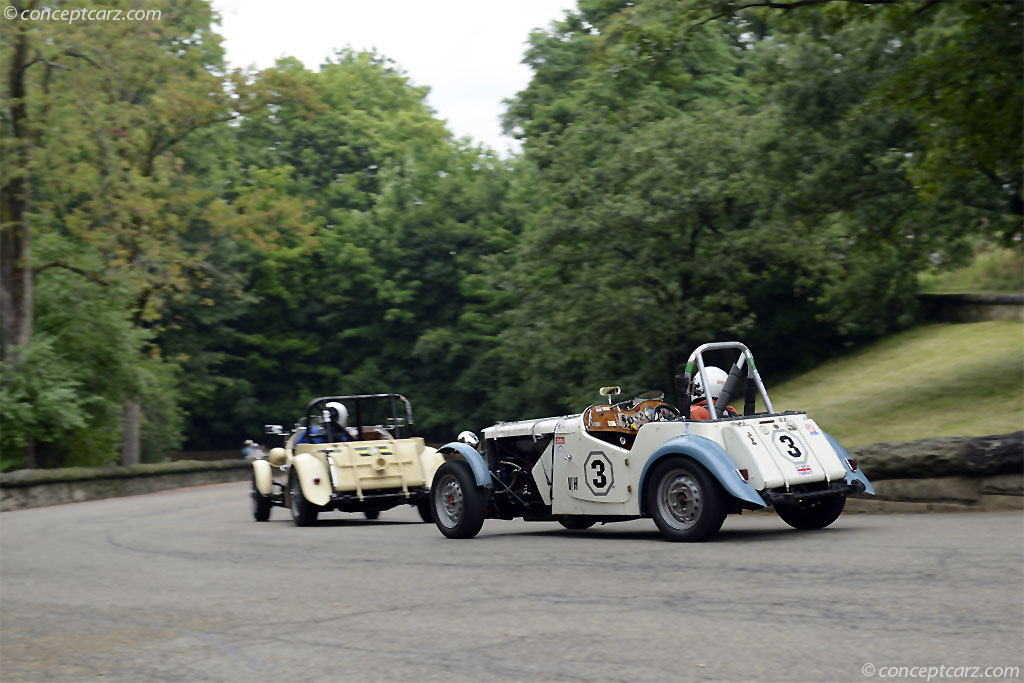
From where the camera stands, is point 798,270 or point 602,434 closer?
point 602,434

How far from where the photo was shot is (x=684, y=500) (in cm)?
1212

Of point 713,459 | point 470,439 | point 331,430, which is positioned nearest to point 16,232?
point 331,430

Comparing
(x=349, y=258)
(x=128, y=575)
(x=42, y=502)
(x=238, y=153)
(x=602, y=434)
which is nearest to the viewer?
(x=128, y=575)

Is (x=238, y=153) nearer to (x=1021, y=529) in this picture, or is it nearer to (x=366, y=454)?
(x=366, y=454)

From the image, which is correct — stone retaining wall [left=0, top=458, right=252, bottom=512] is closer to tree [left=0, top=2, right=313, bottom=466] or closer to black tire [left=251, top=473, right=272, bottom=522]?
tree [left=0, top=2, right=313, bottom=466]

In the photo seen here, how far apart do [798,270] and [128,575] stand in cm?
2735

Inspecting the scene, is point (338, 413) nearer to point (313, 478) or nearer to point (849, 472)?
point (313, 478)

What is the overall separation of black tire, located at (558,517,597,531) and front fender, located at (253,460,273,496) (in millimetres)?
6392

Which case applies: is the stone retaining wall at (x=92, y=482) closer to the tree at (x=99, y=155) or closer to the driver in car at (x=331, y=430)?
the tree at (x=99, y=155)

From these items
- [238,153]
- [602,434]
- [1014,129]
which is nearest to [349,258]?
[238,153]

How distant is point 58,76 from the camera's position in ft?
118

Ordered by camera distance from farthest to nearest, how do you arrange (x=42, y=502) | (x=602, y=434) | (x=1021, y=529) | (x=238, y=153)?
1. (x=238, y=153)
2. (x=42, y=502)
3. (x=602, y=434)
4. (x=1021, y=529)
